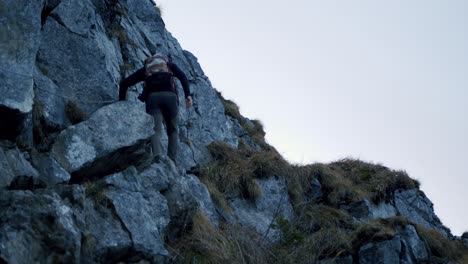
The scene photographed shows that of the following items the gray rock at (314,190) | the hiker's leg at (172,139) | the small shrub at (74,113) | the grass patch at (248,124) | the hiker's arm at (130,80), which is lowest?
the small shrub at (74,113)

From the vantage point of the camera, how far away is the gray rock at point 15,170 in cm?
746

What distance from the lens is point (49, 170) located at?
8.31 m

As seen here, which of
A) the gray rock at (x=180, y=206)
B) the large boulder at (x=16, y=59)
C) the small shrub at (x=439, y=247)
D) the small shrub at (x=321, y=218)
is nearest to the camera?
the large boulder at (x=16, y=59)

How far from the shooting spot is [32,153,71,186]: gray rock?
26.9 feet

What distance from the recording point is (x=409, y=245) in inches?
460

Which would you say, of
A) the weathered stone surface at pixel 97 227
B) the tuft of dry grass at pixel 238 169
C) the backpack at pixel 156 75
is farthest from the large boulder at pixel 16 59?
the tuft of dry grass at pixel 238 169

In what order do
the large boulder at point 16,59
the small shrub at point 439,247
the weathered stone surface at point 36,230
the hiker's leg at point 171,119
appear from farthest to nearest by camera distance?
the small shrub at point 439,247
the hiker's leg at point 171,119
the large boulder at point 16,59
the weathered stone surface at point 36,230

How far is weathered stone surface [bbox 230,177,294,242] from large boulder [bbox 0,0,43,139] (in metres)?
4.67

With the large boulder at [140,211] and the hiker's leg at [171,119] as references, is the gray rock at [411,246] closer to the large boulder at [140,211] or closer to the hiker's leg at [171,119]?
the hiker's leg at [171,119]

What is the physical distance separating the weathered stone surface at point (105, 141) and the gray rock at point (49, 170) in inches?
5.8

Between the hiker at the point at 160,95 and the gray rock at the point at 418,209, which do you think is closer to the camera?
the hiker at the point at 160,95

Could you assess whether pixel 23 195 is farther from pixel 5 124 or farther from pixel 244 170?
pixel 244 170

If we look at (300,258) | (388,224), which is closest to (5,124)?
(300,258)

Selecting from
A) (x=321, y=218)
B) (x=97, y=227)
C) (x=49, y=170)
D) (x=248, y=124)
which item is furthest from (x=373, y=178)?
(x=97, y=227)
